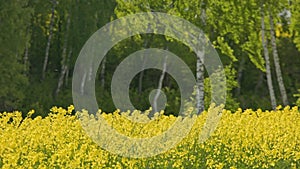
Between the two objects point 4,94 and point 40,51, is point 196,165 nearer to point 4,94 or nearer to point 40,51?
point 4,94

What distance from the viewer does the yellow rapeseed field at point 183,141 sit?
816cm

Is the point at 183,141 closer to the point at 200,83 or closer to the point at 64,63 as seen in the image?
the point at 200,83

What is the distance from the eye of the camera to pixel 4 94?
22.2 m

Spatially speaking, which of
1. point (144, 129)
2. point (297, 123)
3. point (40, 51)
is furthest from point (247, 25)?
point (40, 51)

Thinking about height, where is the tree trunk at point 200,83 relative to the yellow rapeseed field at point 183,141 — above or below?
above

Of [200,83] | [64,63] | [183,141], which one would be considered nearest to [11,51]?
[64,63]

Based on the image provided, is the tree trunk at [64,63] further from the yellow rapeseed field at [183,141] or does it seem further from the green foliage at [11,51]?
the yellow rapeseed field at [183,141]

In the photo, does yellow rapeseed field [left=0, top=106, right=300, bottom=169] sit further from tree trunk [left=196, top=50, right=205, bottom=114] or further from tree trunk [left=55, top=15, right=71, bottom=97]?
tree trunk [left=55, top=15, right=71, bottom=97]

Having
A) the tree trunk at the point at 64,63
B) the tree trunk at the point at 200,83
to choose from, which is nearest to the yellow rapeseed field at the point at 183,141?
the tree trunk at the point at 200,83

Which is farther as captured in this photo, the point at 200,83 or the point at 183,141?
the point at 200,83

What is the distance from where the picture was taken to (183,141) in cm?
961

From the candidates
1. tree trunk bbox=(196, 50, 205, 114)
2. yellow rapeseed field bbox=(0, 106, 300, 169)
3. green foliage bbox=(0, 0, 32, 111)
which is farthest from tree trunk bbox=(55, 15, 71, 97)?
yellow rapeseed field bbox=(0, 106, 300, 169)

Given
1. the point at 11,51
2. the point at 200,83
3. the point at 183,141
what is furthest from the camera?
the point at 11,51

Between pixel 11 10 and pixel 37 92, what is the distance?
4.57 m
